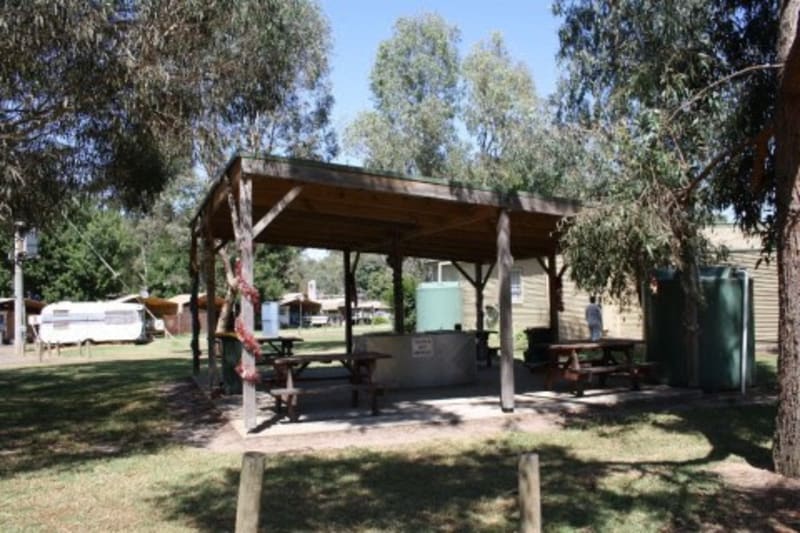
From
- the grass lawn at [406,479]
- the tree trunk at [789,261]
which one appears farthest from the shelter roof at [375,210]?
the tree trunk at [789,261]

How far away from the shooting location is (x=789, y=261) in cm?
629

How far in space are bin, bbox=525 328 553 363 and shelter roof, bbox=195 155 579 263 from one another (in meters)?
1.71

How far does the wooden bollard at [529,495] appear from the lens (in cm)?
349

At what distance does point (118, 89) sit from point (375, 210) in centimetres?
439

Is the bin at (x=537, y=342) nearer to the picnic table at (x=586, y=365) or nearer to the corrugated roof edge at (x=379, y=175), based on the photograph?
the picnic table at (x=586, y=365)

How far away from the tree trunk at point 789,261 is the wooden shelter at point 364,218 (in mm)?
4030

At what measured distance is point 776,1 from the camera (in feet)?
29.9

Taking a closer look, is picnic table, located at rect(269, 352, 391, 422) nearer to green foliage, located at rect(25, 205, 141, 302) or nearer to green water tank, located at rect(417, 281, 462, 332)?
green water tank, located at rect(417, 281, 462, 332)

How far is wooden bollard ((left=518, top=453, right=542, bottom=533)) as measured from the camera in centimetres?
349

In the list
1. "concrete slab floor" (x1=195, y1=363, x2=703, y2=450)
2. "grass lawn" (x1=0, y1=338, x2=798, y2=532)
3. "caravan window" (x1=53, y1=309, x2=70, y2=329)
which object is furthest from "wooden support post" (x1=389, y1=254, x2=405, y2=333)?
"caravan window" (x1=53, y1=309, x2=70, y2=329)

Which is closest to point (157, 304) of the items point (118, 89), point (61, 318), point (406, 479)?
point (61, 318)

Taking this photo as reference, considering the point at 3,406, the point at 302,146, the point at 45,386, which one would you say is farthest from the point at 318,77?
the point at 3,406

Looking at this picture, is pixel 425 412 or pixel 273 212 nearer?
pixel 273 212

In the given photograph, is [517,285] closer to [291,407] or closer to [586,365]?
[586,365]
